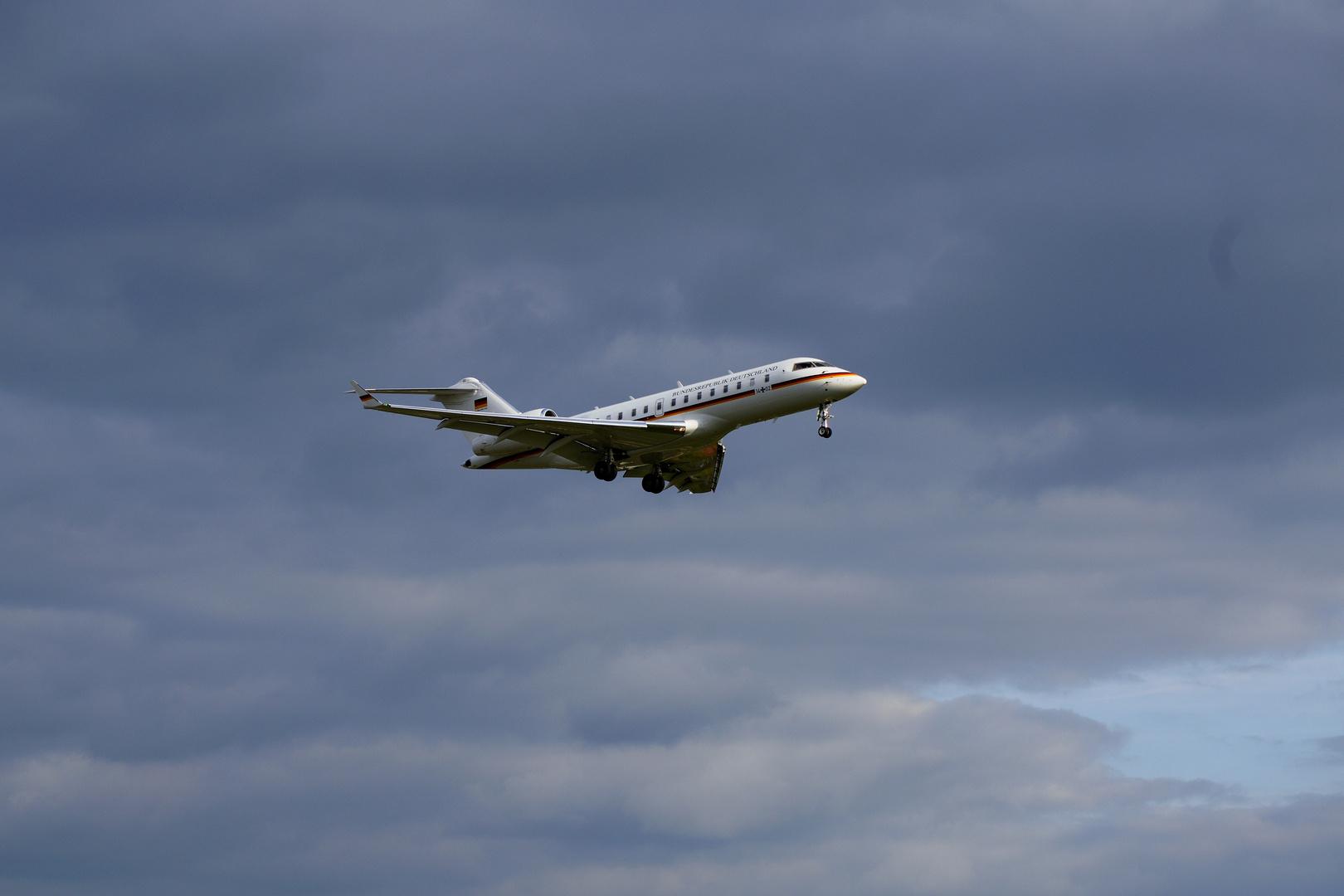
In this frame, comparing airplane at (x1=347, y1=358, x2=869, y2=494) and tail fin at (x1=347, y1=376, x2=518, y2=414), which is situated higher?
tail fin at (x1=347, y1=376, x2=518, y2=414)

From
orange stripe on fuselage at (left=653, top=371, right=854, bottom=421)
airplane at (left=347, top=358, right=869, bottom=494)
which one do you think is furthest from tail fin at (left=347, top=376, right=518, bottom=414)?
orange stripe on fuselage at (left=653, top=371, right=854, bottom=421)

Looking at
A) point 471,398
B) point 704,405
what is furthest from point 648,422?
point 471,398

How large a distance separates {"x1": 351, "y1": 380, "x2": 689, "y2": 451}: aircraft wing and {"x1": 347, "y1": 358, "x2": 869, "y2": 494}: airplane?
4 cm

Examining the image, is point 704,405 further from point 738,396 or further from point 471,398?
point 471,398

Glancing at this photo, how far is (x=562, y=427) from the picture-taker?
69.6m

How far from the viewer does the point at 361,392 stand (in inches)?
2584

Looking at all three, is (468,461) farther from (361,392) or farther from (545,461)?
(361,392)

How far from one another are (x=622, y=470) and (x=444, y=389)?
1049 centimetres

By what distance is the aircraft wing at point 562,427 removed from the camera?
224 ft

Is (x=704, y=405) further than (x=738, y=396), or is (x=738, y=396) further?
(x=704, y=405)

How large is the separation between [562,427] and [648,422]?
160 inches

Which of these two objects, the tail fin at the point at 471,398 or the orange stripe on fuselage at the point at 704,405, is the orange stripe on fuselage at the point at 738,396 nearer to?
the orange stripe on fuselage at the point at 704,405

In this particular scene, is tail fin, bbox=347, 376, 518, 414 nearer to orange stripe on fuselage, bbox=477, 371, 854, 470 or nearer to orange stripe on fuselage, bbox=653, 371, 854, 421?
orange stripe on fuselage, bbox=477, 371, 854, 470

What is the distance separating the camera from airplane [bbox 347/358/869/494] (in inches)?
2628
